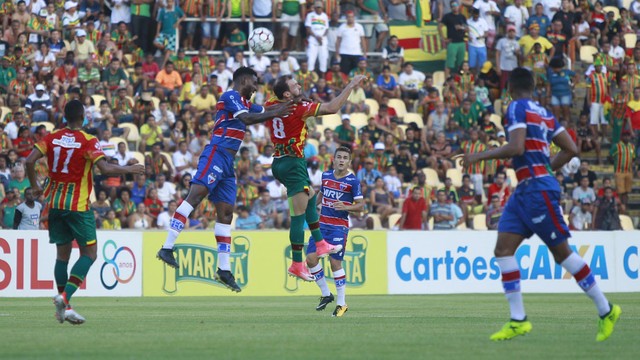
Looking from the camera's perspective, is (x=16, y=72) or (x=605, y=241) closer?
(x=605, y=241)

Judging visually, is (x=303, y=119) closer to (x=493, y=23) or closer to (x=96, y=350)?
(x=96, y=350)

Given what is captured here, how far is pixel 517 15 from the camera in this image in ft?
120

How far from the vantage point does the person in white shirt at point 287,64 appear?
1307 inches

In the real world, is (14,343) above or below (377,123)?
below

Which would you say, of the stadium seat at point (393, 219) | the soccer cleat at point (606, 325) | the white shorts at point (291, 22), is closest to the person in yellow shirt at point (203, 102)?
the white shorts at point (291, 22)

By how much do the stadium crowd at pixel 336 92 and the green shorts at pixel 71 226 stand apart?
429 inches

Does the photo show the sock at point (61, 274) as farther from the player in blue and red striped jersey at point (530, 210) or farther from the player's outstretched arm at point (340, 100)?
the player in blue and red striped jersey at point (530, 210)

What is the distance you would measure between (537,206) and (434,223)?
16.8m

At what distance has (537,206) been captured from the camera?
1194 cm

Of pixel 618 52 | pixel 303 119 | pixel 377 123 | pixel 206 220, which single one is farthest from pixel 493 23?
pixel 303 119

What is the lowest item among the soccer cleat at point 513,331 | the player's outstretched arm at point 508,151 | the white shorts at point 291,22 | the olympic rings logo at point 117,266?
the olympic rings logo at point 117,266

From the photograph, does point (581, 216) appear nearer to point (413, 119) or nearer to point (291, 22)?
point (413, 119)

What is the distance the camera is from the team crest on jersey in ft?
46.3

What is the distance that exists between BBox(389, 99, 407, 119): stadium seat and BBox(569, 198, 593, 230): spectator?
6.11 m
